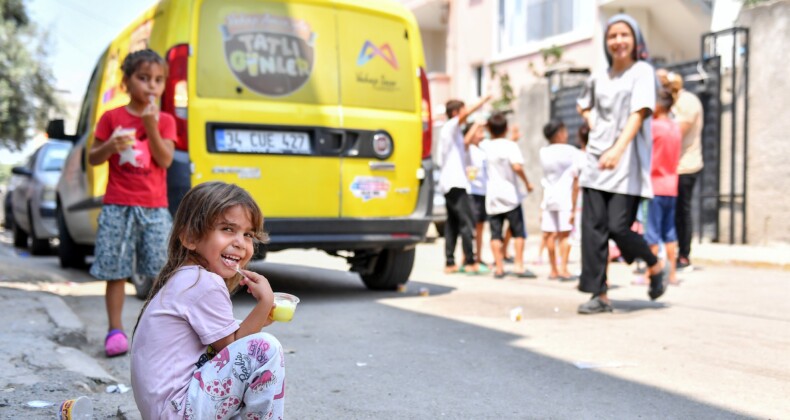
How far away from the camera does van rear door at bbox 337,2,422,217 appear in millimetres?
6914

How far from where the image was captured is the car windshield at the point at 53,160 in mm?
13078

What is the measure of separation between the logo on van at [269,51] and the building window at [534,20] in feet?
52.9

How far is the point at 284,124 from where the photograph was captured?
6613 mm

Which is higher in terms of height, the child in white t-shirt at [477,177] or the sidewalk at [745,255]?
the child in white t-shirt at [477,177]

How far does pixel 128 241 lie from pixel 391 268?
301 centimetres

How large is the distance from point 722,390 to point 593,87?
9.74ft

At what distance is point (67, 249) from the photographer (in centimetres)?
974

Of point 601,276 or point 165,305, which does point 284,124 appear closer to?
point 601,276

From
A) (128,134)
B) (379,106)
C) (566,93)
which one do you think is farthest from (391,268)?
(566,93)

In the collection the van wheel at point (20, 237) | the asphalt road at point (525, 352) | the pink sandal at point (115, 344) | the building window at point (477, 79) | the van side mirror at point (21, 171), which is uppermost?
the building window at point (477, 79)

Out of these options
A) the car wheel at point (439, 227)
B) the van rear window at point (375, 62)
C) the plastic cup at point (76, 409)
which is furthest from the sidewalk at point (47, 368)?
the car wheel at point (439, 227)

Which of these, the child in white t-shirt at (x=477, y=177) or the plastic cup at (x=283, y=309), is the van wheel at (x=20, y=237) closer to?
the child in white t-shirt at (x=477, y=177)

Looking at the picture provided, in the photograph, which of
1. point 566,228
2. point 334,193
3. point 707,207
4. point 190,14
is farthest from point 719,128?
point 190,14

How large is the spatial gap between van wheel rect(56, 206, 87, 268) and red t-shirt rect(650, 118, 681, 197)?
576 cm
